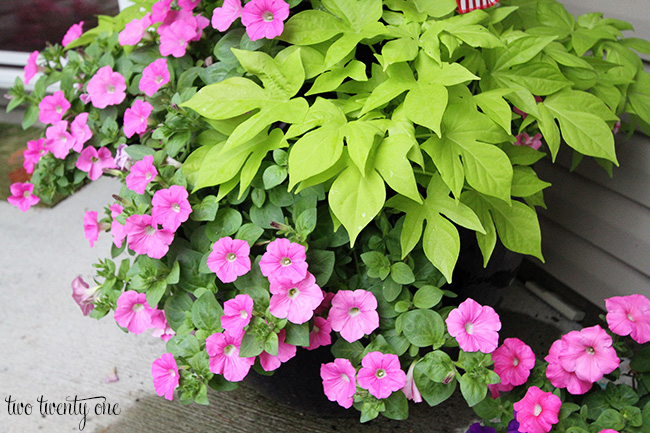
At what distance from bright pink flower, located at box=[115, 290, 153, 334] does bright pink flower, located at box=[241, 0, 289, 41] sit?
1.89 feet

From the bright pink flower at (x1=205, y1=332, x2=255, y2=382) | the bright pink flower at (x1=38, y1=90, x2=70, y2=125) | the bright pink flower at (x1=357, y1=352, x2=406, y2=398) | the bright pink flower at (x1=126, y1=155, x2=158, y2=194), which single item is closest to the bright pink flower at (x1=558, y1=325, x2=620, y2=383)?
the bright pink flower at (x1=357, y1=352, x2=406, y2=398)

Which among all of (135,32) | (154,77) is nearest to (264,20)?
(154,77)

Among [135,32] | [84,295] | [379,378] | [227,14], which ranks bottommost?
[84,295]

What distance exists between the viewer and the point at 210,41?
134 cm

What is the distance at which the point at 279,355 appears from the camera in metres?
1.06

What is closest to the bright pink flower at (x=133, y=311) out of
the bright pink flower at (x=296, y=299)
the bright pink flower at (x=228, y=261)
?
the bright pink flower at (x=228, y=261)

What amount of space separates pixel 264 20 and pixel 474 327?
0.71 meters

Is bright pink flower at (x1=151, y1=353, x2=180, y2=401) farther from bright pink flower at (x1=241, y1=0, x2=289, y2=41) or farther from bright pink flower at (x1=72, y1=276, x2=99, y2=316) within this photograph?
bright pink flower at (x1=241, y1=0, x2=289, y2=41)

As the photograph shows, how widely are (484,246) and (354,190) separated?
1.01ft

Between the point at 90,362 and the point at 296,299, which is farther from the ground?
the point at 296,299

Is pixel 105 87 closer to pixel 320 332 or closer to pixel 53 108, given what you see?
pixel 53 108

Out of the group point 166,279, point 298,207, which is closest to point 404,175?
point 298,207

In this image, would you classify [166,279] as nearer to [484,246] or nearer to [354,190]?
[354,190]

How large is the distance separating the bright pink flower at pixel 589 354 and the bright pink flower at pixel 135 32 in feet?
3.84
